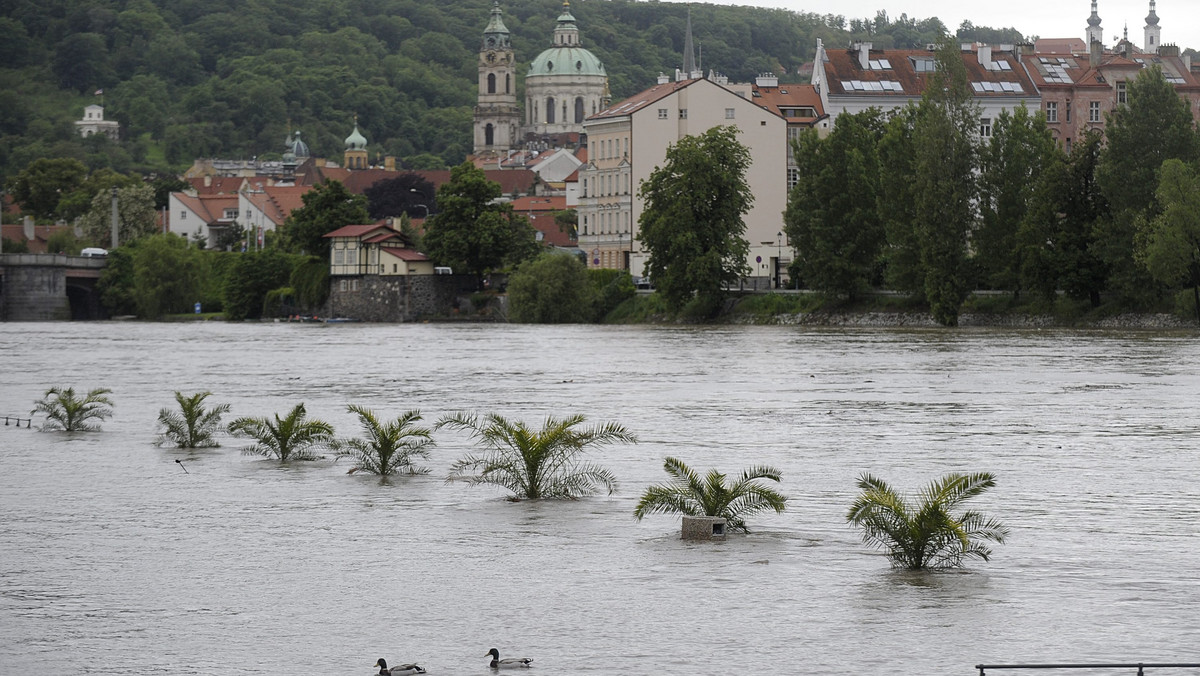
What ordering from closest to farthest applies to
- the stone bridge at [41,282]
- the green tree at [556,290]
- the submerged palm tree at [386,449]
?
the submerged palm tree at [386,449] < the green tree at [556,290] < the stone bridge at [41,282]

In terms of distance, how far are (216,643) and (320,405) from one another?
2613 cm

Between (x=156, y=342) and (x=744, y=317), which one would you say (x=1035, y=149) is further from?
(x=156, y=342)

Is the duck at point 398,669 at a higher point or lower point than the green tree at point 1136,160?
lower

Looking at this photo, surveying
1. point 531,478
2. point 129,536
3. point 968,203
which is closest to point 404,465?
point 531,478

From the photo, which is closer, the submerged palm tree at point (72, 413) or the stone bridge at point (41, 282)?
the submerged palm tree at point (72, 413)

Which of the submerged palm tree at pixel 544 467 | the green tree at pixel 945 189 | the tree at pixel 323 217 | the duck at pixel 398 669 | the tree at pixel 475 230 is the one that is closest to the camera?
the duck at pixel 398 669

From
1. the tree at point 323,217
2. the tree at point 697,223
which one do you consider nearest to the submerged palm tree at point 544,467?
the tree at point 697,223

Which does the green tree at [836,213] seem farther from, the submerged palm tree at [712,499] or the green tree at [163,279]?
the submerged palm tree at [712,499]

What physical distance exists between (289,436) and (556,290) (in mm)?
84324

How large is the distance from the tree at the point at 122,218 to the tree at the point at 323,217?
33.4 metres

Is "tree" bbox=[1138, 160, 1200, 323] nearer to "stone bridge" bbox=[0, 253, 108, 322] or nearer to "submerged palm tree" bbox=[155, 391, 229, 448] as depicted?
"submerged palm tree" bbox=[155, 391, 229, 448]

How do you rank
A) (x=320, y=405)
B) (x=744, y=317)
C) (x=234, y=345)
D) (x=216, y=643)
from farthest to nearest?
(x=744, y=317)
(x=234, y=345)
(x=320, y=405)
(x=216, y=643)

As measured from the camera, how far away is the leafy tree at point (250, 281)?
136750 mm

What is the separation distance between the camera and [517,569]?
1759cm
